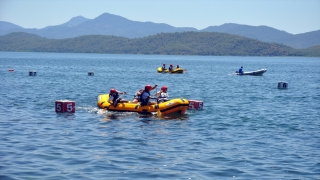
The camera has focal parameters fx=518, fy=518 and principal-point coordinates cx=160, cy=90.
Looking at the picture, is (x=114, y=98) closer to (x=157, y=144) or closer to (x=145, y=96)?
(x=145, y=96)

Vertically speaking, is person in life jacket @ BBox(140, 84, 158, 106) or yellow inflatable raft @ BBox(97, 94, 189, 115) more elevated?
person in life jacket @ BBox(140, 84, 158, 106)

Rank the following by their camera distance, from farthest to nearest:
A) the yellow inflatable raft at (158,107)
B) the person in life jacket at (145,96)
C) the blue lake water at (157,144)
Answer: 1. the person in life jacket at (145,96)
2. the yellow inflatable raft at (158,107)
3. the blue lake water at (157,144)

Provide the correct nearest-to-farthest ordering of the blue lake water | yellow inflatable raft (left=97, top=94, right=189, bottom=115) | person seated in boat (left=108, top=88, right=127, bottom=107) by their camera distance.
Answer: the blue lake water, yellow inflatable raft (left=97, top=94, right=189, bottom=115), person seated in boat (left=108, top=88, right=127, bottom=107)

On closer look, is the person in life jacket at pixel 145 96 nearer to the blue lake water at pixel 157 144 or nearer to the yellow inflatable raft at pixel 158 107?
the yellow inflatable raft at pixel 158 107

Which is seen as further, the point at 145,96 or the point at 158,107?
the point at 145,96

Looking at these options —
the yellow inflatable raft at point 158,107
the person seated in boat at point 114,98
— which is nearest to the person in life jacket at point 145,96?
the yellow inflatable raft at point 158,107

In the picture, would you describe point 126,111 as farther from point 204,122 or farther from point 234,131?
point 234,131

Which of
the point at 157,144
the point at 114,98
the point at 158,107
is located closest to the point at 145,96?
the point at 158,107

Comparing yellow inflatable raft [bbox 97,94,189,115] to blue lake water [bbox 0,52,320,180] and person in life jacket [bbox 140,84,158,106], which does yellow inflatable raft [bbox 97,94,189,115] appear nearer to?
person in life jacket [bbox 140,84,158,106]

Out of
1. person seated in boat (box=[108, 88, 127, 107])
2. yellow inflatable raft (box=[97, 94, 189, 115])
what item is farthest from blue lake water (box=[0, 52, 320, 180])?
person seated in boat (box=[108, 88, 127, 107])

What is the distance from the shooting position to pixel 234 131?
20094 millimetres

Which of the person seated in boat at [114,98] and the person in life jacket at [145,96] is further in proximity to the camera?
the person seated in boat at [114,98]

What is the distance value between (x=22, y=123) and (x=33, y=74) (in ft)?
120

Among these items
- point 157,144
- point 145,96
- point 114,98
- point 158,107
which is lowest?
point 157,144
